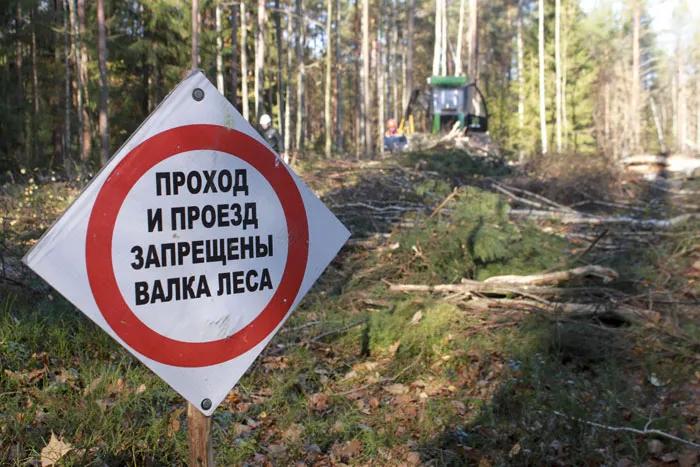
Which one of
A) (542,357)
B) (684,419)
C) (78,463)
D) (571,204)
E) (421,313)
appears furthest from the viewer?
(571,204)

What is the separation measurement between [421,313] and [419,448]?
2.02 metres

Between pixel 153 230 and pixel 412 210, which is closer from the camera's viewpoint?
pixel 153 230

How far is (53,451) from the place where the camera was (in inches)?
138

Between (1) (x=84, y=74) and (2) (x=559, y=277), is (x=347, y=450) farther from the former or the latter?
(1) (x=84, y=74)

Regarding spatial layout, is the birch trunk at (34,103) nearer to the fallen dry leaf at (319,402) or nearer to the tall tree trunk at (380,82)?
the tall tree trunk at (380,82)

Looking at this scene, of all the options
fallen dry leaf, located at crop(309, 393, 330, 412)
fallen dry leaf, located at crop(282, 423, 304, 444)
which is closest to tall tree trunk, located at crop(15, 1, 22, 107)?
fallen dry leaf, located at crop(309, 393, 330, 412)

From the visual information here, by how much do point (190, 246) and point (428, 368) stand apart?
3891 millimetres

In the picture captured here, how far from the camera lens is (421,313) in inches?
246

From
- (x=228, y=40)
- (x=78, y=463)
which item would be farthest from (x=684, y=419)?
(x=228, y=40)

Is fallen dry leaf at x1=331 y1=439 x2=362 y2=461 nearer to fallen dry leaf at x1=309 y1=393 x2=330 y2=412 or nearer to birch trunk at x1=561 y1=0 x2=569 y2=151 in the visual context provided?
fallen dry leaf at x1=309 y1=393 x2=330 y2=412

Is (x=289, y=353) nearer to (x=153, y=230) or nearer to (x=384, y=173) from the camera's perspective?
(x=153, y=230)

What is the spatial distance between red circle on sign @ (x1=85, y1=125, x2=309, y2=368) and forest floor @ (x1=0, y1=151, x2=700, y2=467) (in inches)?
66.9

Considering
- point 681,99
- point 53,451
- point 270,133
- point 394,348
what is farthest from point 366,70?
point 681,99

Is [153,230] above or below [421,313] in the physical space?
above
